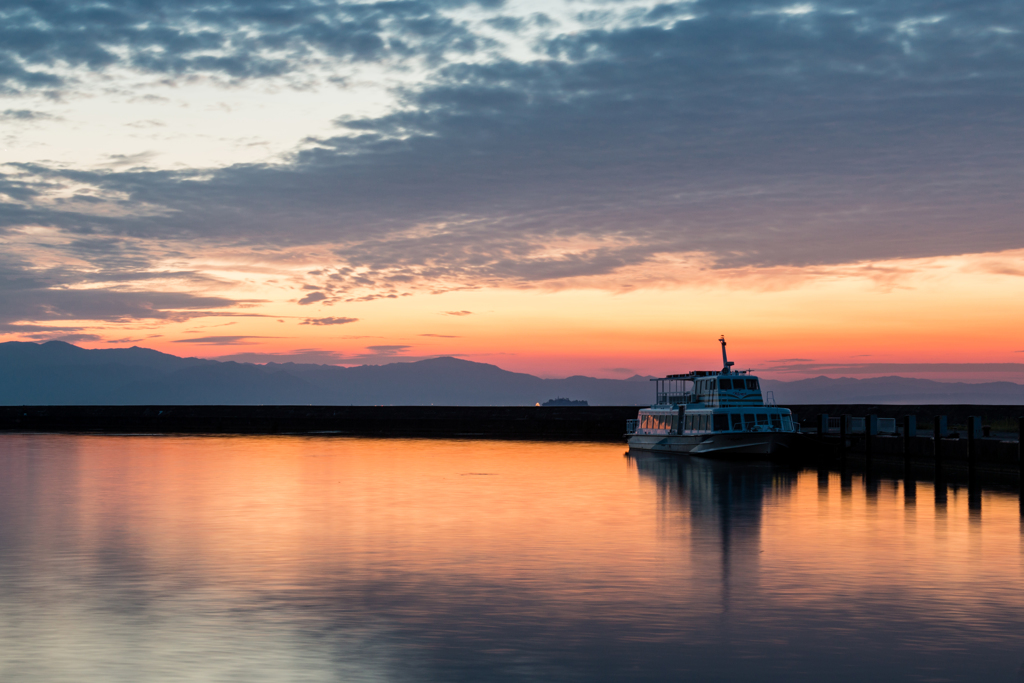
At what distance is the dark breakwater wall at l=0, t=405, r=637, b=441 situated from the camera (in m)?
106

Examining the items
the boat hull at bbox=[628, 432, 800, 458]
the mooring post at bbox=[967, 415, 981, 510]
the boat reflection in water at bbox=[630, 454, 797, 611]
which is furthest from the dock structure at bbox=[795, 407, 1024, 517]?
the boat reflection in water at bbox=[630, 454, 797, 611]

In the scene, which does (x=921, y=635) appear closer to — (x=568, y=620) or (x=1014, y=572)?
(x=568, y=620)

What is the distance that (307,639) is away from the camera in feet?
52.8

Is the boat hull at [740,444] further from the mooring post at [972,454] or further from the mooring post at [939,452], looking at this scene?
the mooring post at [972,454]

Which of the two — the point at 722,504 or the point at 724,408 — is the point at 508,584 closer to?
the point at 722,504

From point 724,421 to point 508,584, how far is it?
4301cm

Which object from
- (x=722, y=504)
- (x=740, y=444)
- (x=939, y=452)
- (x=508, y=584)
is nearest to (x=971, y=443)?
(x=939, y=452)

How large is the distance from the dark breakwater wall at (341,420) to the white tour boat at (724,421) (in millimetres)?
32493

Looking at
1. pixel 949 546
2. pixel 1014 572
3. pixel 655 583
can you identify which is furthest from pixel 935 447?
pixel 655 583

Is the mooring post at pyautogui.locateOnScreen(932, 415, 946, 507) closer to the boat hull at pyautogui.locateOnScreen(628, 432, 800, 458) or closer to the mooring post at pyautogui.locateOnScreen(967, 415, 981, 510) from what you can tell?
the mooring post at pyautogui.locateOnScreen(967, 415, 981, 510)

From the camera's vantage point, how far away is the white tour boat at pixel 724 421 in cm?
6016

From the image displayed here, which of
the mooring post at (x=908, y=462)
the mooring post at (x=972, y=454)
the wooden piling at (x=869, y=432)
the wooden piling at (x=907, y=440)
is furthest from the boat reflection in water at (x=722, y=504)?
the mooring post at (x=972, y=454)

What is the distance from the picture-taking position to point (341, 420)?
394ft

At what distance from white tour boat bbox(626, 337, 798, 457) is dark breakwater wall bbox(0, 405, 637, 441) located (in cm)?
3249
